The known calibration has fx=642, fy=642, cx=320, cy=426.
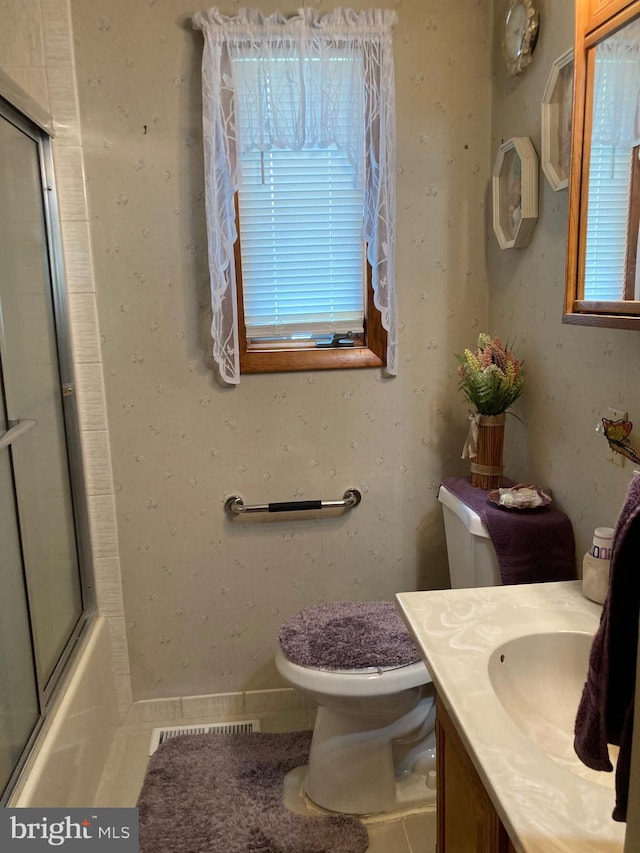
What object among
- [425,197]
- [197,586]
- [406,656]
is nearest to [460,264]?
[425,197]

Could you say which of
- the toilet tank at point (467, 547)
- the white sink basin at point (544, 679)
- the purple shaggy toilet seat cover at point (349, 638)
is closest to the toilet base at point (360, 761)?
the purple shaggy toilet seat cover at point (349, 638)

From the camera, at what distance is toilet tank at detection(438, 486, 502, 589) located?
1.65 metres

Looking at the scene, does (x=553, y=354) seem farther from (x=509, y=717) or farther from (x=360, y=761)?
(x=360, y=761)

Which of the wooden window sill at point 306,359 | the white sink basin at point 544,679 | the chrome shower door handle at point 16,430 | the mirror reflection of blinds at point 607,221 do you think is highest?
the mirror reflection of blinds at point 607,221

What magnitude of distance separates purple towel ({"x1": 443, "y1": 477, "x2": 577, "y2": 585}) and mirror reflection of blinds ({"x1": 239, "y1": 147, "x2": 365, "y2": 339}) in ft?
2.69

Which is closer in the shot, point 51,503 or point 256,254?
point 51,503

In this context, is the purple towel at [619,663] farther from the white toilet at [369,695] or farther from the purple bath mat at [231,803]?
the purple bath mat at [231,803]

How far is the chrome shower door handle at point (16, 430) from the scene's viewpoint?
1.48 m

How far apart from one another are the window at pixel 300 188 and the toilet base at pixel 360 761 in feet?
3.35

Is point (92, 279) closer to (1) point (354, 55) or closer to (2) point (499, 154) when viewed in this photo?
(1) point (354, 55)

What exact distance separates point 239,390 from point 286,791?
1181 millimetres

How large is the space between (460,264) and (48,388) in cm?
131

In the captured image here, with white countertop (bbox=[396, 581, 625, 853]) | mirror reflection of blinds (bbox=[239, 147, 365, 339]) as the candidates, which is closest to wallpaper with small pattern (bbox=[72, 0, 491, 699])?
mirror reflection of blinds (bbox=[239, 147, 365, 339])

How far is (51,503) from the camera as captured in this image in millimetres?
1839
